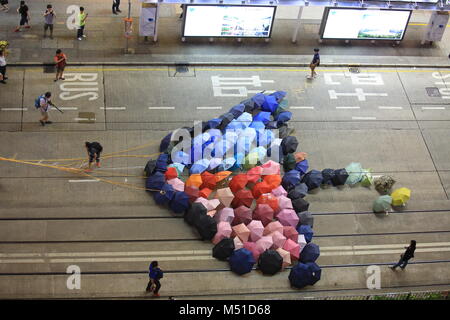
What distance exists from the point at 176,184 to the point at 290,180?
464cm

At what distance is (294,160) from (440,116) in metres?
8.72

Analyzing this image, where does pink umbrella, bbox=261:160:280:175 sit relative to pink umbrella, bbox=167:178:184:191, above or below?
above

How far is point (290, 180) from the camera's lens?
33688 mm

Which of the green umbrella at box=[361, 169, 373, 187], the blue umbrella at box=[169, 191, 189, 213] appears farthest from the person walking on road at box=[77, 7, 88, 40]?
the green umbrella at box=[361, 169, 373, 187]

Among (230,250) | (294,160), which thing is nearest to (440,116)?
(294,160)

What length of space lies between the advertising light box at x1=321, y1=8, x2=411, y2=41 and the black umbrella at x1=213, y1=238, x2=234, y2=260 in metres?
15.0

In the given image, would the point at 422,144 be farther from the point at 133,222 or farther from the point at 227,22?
the point at 133,222

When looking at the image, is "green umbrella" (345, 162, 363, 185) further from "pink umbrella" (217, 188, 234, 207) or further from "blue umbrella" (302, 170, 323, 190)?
"pink umbrella" (217, 188, 234, 207)

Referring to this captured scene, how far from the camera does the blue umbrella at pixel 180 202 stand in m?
32.1

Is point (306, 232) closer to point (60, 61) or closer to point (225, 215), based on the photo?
point (225, 215)

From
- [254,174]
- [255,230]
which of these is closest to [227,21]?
[254,174]

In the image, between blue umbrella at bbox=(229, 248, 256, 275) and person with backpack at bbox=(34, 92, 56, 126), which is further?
person with backpack at bbox=(34, 92, 56, 126)

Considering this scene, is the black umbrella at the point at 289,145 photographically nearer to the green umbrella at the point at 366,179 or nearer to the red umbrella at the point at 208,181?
the green umbrella at the point at 366,179

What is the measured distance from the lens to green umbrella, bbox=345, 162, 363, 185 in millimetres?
34844
